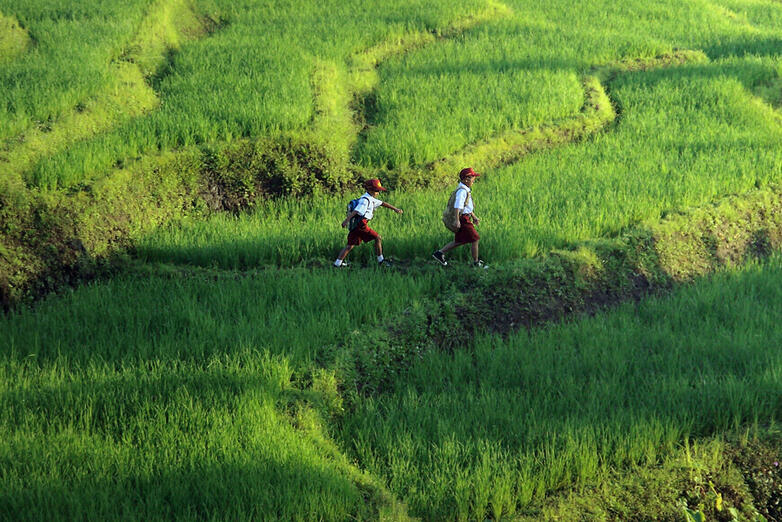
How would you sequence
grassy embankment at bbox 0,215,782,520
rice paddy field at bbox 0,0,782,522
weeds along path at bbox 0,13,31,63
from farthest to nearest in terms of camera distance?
1. weeds along path at bbox 0,13,31,63
2. rice paddy field at bbox 0,0,782,522
3. grassy embankment at bbox 0,215,782,520

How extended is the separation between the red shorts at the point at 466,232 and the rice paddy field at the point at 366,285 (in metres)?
0.32

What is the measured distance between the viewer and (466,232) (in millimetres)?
5535

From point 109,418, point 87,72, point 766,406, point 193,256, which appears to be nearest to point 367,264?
point 193,256

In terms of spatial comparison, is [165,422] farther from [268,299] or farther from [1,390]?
[268,299]

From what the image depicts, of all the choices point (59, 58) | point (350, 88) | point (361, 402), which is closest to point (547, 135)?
point (350, 88)

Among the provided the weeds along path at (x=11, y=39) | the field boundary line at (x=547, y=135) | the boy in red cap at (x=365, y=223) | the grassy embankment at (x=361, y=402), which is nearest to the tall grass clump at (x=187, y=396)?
the grassy embankment at (x=361, y=402)

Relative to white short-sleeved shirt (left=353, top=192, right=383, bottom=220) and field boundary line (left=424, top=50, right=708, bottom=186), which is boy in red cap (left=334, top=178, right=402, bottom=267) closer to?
white short-sleeved shirt (left=353, top=192, right=383, bottom=220)

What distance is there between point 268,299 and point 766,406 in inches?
126

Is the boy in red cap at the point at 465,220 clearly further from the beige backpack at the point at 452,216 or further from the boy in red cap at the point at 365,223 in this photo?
the boy in red cap at the point at 365,223

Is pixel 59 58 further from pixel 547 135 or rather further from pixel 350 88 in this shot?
pixel 547 135

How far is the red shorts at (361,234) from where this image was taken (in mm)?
5586

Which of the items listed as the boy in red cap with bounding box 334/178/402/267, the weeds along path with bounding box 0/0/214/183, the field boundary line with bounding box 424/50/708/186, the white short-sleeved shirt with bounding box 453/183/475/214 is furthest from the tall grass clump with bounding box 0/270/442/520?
the field boundary line with bounding box 424/50/708/186

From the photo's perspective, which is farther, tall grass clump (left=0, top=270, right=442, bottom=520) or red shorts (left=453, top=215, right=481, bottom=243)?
red shorts (left=453, top=215, right=481, bottom=243)

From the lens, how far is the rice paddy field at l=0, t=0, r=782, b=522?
12.2 feet
